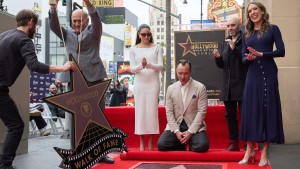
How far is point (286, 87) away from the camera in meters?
6.63

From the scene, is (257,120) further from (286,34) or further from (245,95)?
(286,34)

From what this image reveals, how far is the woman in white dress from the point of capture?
18.8ft

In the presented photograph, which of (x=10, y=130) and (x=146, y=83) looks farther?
(x=146, y=83)

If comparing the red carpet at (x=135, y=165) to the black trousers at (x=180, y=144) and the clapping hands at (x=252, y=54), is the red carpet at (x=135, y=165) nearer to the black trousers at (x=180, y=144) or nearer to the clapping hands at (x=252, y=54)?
the black trousers at (x=180, y=144)

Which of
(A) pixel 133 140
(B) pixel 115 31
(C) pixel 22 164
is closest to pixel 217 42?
(A) pixel 133 140

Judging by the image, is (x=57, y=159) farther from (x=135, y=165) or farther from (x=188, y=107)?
(x=188, y=107)

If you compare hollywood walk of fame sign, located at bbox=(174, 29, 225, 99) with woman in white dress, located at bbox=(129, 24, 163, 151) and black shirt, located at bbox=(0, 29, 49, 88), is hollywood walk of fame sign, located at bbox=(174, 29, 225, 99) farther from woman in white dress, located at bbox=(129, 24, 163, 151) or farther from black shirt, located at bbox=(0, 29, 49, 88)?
black shirt, located at bbox=(0, 29, 49, 88)

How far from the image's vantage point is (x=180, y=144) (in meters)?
5.50

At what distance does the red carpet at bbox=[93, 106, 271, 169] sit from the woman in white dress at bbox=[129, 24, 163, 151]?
0.46 metres

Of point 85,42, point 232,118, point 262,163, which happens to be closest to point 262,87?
point 262,163

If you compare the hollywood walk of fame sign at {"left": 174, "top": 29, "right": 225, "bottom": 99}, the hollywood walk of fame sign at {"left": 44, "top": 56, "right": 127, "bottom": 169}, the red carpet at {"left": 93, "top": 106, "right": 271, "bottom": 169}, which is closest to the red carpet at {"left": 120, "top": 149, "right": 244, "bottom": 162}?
the red carpet at {"left": 93, "top": 106, "right": 271, "bottom": 169}

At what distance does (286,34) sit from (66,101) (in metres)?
4.12

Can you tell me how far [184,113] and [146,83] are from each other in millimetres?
692

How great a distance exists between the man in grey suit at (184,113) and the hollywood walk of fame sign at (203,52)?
11.3 ft
